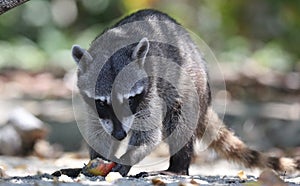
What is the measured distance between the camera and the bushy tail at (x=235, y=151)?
7178 millimetres

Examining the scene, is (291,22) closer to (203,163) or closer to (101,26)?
(101,26)

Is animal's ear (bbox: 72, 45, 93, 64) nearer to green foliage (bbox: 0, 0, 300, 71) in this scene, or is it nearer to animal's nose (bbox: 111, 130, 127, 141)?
animal's nose (bbox: 111, 130, 127, 141)

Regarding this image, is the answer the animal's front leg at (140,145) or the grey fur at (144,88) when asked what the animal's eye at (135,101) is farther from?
the animal's front leg at (140,145)

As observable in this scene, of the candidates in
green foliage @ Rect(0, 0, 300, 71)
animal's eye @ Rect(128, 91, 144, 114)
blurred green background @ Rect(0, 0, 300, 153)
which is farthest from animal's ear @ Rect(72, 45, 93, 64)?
green foliage @ Rect(0, 0, 300, 71)

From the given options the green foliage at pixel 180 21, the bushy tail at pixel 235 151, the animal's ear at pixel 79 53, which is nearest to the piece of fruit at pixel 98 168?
the animal's ear at pixel 79 53

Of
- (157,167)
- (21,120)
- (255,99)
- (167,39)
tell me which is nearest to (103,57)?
(167,39)

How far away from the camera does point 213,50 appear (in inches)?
634

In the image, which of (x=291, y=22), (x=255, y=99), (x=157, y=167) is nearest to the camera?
(x=157, y=167)

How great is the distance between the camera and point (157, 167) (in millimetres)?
7910

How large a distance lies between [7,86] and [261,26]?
566 cm

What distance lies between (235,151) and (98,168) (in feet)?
5.94

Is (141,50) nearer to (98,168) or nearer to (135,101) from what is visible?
(135,101)

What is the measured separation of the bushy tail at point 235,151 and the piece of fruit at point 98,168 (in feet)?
4.48

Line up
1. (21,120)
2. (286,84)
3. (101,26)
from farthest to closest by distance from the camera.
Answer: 1. (101,26)
2. (286,84)
3. (21,120)
